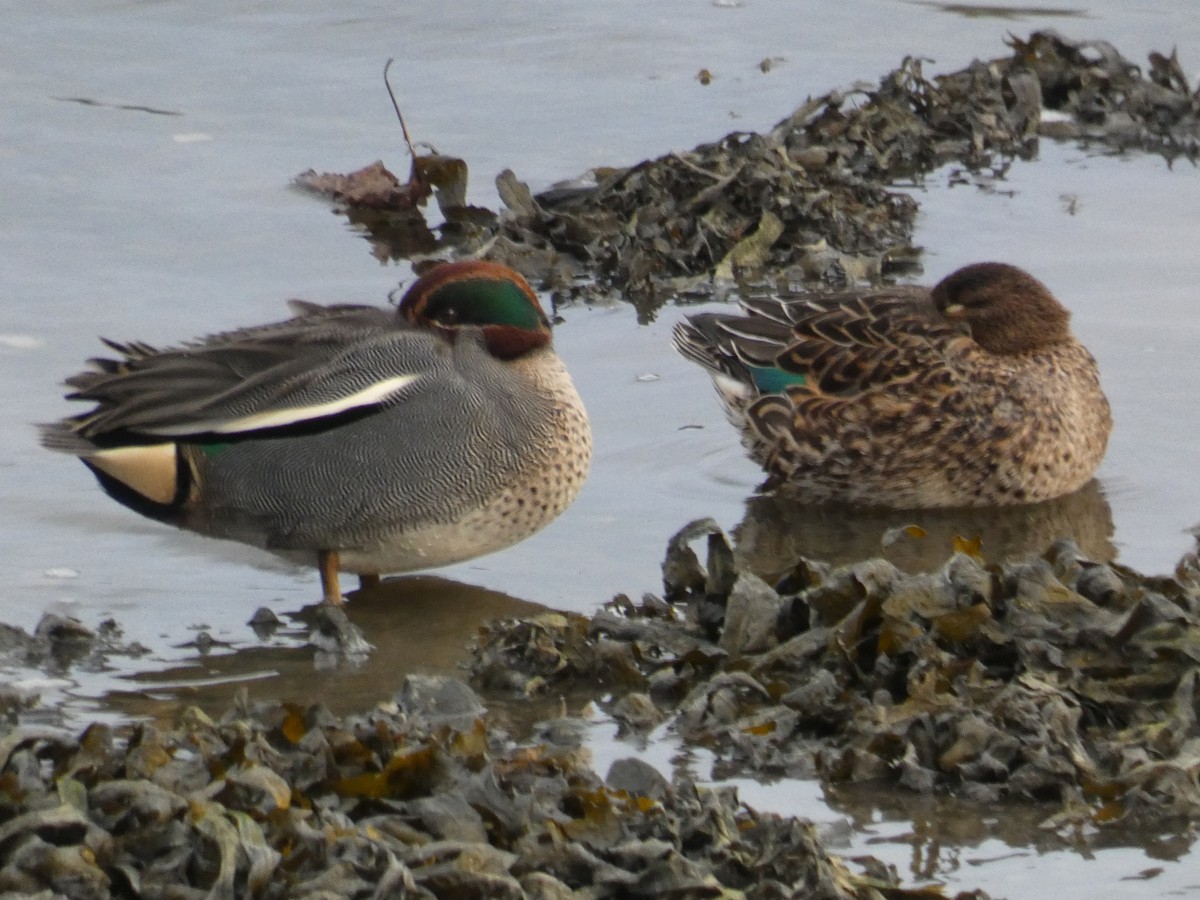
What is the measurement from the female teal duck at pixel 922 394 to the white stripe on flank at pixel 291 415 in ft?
5.33

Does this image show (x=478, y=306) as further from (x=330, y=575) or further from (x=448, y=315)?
(x=330, y=575)

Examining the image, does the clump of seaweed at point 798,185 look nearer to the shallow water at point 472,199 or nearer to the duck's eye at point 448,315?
the shallow water at point 472,199

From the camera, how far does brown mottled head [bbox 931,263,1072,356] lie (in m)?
7.71

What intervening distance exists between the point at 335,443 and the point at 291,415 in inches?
5.8

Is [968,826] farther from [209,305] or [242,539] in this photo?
[209,305]

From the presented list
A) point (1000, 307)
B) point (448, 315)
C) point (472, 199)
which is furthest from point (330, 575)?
point (472, 199)

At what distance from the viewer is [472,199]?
10453 millimetres

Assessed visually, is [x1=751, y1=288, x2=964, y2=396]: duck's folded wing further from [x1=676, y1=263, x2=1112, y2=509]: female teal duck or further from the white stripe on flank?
the white stripe on flank

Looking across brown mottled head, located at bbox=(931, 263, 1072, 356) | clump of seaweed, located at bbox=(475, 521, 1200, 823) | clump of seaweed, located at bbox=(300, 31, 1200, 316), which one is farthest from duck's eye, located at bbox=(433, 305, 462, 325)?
clump of seaweed, located at bbox=(300, 31, 1200, 316)

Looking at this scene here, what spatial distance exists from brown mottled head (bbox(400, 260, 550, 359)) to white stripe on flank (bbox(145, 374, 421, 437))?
302 mm

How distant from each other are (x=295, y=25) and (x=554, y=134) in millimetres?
2499

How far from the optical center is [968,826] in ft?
15.9

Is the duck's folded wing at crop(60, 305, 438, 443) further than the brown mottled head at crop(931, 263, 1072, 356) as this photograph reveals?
No

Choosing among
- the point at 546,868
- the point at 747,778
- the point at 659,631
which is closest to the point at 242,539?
the point at 659,631
